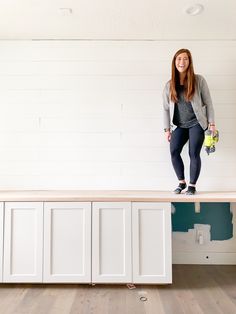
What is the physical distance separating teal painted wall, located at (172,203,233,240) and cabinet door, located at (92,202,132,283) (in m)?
0.75

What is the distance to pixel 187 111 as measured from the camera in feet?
8.02

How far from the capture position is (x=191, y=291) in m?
2.14

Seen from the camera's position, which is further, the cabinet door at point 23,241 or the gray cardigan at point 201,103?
the gray cardigan at point 201,103

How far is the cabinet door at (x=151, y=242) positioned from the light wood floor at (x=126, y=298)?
12 centimetres

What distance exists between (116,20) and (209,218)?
2032mm

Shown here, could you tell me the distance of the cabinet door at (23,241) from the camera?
7.16 ft

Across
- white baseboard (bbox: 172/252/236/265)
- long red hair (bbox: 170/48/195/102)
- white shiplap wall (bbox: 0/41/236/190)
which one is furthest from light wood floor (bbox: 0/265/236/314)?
long red hair (bbox: 170/48/195/102)

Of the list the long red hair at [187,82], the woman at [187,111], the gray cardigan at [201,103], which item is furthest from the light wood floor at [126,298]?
the long red hair at [187,82]

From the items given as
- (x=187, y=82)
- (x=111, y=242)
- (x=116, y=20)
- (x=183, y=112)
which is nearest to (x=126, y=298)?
(x=111, y=242)

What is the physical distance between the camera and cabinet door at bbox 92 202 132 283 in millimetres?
2166

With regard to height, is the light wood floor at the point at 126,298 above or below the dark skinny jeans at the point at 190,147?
below

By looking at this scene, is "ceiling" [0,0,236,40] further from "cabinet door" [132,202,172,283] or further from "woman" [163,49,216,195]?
"cabinet door" [132,202,172,283]

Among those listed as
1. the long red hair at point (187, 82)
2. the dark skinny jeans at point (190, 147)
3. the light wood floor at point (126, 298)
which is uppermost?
the long red hair at point (187, 82)

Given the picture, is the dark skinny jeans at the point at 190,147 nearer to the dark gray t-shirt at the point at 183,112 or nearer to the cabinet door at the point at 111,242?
the dark gray t-shirt at the point at 183,112
